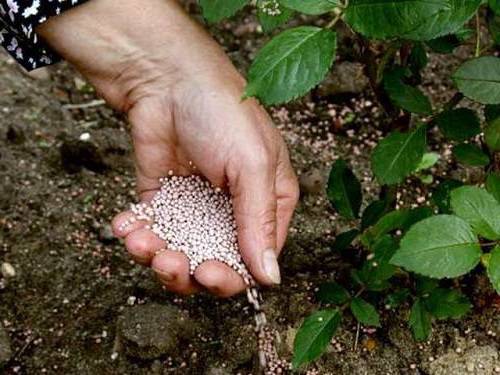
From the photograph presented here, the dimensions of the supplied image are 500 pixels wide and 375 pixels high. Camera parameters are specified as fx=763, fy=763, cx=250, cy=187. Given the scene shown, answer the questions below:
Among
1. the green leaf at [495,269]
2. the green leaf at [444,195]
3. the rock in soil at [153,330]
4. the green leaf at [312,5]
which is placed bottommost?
the rock in soil at [153,330]

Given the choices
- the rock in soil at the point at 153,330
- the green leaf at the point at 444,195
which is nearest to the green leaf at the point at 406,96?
the green leaf at the point at 444,195

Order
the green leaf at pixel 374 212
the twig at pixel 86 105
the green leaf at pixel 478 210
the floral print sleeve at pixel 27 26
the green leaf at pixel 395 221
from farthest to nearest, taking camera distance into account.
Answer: the twig at pixel 86 105 < the floral print sleeve at pixel 27 26 < the green leaf at pixel 374 212 < the green leaf at pixel 395 221 < the green leaf at pixel 478 210

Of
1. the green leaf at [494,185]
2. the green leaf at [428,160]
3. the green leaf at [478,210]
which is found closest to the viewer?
the green leaf at [478,210]

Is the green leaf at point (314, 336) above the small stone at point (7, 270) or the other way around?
above

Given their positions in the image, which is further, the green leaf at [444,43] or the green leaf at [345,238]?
the green leaf at [345,238]

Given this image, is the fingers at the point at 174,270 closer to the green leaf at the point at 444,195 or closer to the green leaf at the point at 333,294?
the green leaf at the point at 333,294

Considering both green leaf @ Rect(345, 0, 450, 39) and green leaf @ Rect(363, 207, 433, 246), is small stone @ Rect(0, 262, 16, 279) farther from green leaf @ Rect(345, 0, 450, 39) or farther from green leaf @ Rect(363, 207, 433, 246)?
green leaf @ Rect(345, 0, 450, 39)

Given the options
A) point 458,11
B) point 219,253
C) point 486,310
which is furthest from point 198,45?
point 486,310
